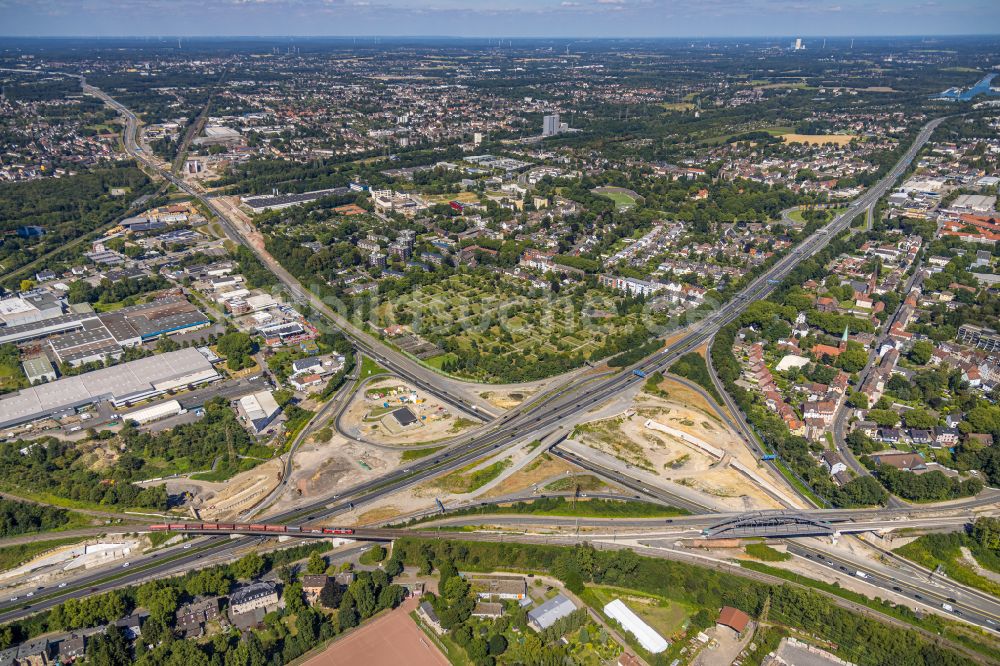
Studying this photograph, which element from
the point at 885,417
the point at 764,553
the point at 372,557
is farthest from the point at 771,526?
the point at 372,557

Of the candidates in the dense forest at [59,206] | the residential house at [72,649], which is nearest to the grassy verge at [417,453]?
the residential house at [72,649]

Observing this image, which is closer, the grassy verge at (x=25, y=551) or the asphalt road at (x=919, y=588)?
the asphalt road at (x=919, y=588)

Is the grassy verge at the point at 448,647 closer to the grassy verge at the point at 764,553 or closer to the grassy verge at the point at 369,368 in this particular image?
the grassy verge at the point at 764,553

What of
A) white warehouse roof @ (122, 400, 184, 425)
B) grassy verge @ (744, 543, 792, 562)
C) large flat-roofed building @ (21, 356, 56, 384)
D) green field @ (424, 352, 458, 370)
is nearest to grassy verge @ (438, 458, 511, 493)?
green field @ (424, 352, 458, 370)

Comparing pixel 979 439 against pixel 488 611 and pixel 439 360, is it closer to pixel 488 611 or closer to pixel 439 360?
pixel 488 611

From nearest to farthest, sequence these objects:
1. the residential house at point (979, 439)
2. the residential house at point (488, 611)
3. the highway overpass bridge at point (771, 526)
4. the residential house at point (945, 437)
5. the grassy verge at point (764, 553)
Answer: the residential house at point (488, 611), the grassy verge at point (764, 553), the highway overpass bridge at point (771, 526), the residential house at point (979, 439), the residential house at point (945, 437)

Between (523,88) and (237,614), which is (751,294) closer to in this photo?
(237,614)

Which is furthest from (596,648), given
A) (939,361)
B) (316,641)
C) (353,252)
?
(353,252)

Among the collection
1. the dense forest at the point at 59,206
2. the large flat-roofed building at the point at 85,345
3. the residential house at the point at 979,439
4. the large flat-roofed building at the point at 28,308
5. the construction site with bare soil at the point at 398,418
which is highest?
the dense forest at the point at 59,206
